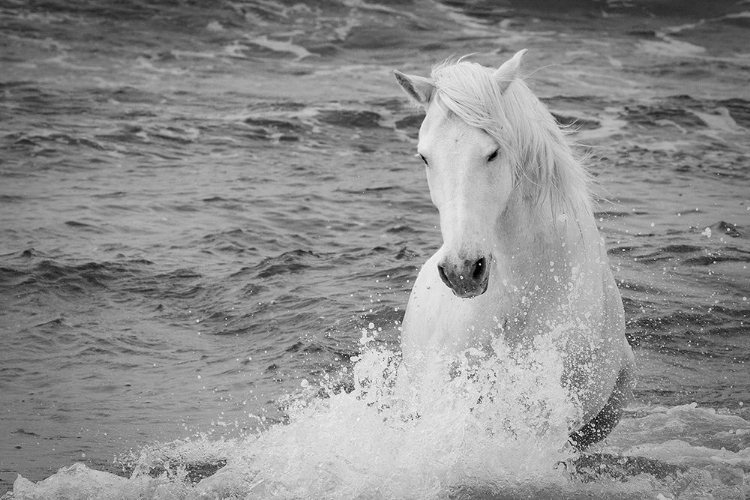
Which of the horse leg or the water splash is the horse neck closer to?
the water splash

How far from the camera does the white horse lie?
3242mm

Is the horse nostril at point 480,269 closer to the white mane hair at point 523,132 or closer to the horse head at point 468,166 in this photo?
the horse head at point 468,166

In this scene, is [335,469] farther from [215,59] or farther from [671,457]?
[215,59]

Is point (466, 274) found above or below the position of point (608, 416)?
above

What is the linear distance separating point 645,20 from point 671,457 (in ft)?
59.1

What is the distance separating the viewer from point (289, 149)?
1215cm

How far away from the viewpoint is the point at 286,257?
7910 millimetres

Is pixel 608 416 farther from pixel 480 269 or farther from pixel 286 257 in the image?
pixel 286 257

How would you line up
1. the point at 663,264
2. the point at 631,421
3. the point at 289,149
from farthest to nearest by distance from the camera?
the point at 289,149 < the point at 663,264 < the point at 631,421

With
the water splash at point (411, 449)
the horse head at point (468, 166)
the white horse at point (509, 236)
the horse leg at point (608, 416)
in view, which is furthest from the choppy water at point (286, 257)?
the horse head at point (468, 166)

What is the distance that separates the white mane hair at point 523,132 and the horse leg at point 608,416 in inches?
34.6

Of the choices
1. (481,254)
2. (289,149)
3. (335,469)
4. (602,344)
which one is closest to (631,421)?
(602,344)

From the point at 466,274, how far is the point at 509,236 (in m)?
0.55

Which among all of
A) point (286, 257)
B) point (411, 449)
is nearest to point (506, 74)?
point (411, 449)
